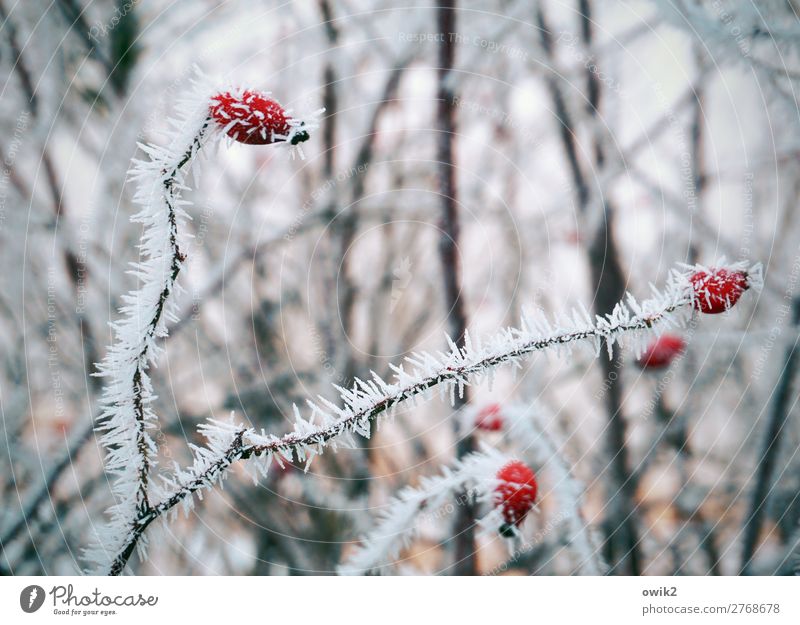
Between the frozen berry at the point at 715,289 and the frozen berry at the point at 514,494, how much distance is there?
0.13m

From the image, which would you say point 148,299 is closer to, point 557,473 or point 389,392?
point 389,392

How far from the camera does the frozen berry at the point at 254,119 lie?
230 mm

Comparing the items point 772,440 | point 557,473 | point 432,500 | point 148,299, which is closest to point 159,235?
point 148,299

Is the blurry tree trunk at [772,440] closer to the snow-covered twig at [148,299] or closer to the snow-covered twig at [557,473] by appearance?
the snow-covered twig at [557,473]

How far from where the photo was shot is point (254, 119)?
23 cm

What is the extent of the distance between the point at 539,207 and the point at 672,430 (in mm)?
259

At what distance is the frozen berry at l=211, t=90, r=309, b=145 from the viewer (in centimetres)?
23

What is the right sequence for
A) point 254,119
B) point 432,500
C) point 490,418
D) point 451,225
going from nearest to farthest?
point 254,119
point 432,500
point 490,418
point 451,225

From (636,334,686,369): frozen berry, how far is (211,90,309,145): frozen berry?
0.39 meters

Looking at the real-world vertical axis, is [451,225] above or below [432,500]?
above

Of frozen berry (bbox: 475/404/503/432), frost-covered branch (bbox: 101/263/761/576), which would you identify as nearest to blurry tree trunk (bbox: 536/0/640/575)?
frozen berry (bbox: 475/404/503/432)

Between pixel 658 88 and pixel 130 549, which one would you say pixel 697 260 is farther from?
pixel 130 549

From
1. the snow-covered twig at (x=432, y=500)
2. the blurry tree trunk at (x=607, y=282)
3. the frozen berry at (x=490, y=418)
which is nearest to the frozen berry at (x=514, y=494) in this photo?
the snow-covered twig at (x=432, y=500)

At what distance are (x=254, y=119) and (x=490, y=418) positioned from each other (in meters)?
0.30
